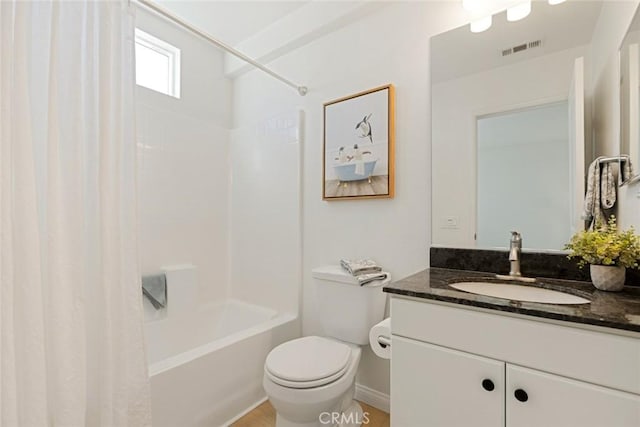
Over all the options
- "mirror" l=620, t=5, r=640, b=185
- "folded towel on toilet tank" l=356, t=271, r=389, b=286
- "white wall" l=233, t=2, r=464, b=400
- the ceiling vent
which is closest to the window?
"white wall" l=233, t=2, r=464, b=400

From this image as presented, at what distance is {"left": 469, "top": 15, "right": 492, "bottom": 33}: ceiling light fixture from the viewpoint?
144 centimetres

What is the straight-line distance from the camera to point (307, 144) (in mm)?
2129

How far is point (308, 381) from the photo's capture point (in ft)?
4.24

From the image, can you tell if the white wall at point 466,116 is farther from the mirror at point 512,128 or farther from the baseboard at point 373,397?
the baseboard at point 373,397

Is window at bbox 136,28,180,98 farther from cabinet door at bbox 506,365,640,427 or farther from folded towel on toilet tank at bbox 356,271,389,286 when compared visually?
cabinet door at bbox 506,365,640,427

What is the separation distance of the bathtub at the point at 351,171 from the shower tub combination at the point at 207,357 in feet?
3.35

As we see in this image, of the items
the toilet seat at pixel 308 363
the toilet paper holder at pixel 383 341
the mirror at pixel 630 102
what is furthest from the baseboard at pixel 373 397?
the mirror at pixel 630 102

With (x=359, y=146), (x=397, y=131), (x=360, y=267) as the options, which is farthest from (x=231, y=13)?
(x=360, y=267)

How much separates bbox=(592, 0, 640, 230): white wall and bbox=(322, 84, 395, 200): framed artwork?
85 cm

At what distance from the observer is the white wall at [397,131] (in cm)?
164

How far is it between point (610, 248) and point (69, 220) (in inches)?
70.0

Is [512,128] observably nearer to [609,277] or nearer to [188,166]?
[609,277]

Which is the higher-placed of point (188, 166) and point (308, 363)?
point (188, 166)

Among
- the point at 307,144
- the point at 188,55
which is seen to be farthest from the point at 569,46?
the point at 188,55
